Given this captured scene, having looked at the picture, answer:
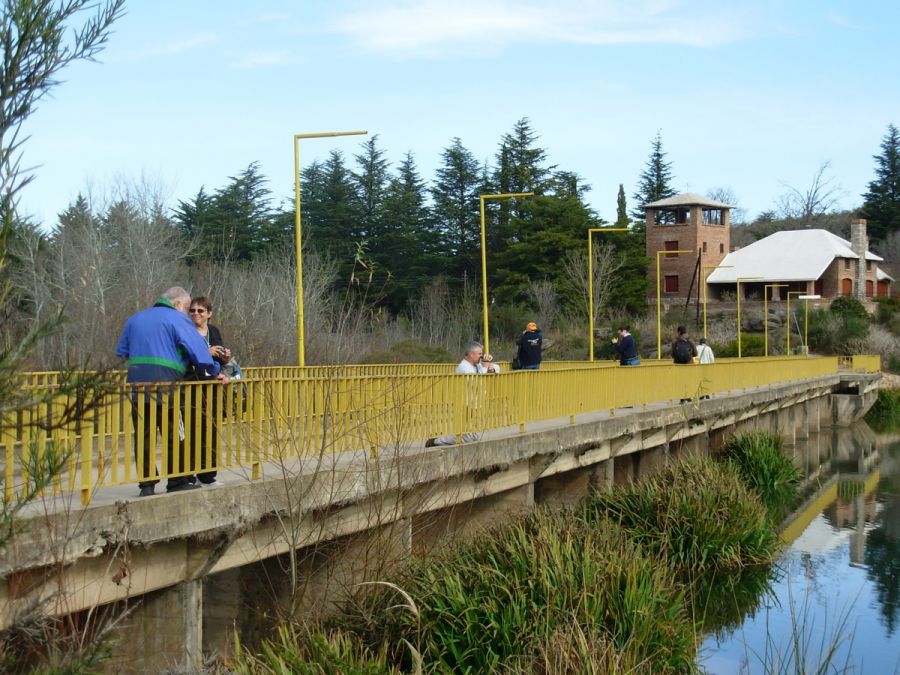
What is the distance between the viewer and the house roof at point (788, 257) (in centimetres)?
8469

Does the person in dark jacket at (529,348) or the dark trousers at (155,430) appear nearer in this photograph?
the dark trousers at (155,430)

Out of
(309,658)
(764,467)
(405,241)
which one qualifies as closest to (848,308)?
(405,241)

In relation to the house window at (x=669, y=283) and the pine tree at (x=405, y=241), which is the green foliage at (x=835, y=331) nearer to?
the house window at (x=669, y=283)

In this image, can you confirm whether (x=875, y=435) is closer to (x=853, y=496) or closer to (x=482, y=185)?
(x=853, y=496)

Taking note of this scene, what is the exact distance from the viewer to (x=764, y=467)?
982 inches

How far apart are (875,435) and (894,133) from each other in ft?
230

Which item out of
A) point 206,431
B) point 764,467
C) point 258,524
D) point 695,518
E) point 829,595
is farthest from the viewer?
point 764,467

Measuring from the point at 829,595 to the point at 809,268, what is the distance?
2874 inches

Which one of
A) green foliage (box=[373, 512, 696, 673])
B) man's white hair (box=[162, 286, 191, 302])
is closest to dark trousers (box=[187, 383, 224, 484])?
man's white hair (box=[162, 286, 191, 302])

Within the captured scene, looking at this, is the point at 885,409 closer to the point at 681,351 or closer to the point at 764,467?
the point at 764,467

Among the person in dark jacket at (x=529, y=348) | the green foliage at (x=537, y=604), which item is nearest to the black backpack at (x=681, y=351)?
the person in dark jacket at (x=529, y=348)

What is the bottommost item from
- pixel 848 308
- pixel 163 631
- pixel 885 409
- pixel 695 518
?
pixel 885 409

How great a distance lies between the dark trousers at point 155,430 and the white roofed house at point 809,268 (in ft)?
252

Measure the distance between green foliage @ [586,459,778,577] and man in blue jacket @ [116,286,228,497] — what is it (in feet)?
25.4
